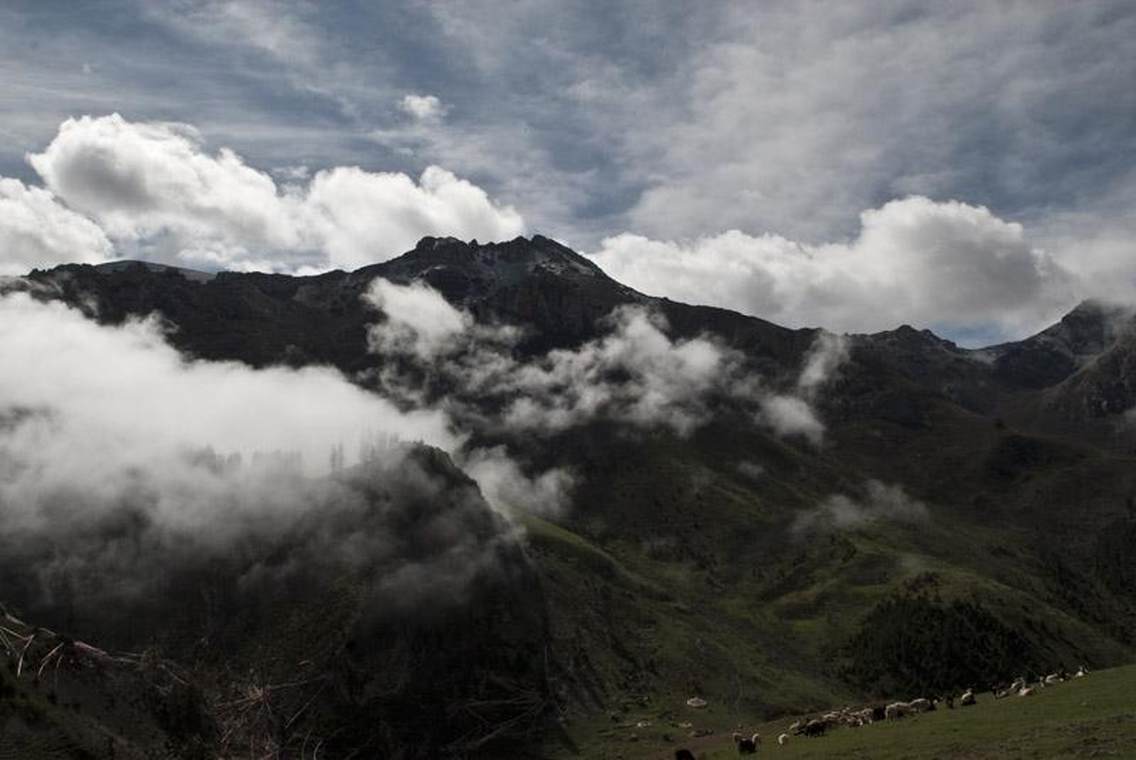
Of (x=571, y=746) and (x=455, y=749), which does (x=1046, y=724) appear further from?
(x=455, y=749)

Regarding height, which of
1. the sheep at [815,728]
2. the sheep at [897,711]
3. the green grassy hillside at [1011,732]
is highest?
the green grassy hillside at [1011,732]

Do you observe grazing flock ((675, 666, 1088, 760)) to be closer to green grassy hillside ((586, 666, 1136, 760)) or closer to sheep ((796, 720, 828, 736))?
sheep ((796, 720, 828, 736))

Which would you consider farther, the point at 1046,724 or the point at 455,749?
the point at 455,749

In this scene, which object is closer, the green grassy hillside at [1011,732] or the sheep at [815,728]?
the green grassy hillside at [1011,732]

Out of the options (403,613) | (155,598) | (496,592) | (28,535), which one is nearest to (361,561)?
(403,613)

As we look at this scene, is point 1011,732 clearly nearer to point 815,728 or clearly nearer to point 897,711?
point 897,711

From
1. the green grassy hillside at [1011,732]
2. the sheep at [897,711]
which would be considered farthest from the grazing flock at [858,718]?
the green grassy hillside at [1011,732]

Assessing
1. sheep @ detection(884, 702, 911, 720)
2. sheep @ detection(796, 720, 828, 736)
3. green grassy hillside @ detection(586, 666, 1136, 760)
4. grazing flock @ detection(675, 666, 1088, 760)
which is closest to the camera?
green grassy hillside @ detection(586, 666, 1136, 760)

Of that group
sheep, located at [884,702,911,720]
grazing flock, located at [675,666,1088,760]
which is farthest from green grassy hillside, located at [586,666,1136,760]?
sheep, located at [884,702,911,720]

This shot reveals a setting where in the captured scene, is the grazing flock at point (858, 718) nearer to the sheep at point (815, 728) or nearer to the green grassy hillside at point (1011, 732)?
the sheep at point (815, 728)

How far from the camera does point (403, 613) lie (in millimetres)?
154500

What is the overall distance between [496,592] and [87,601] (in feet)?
264

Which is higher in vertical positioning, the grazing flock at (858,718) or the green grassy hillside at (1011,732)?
the green grassy hillside at (1011,732)

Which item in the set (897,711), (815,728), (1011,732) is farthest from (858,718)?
(1011,732)
